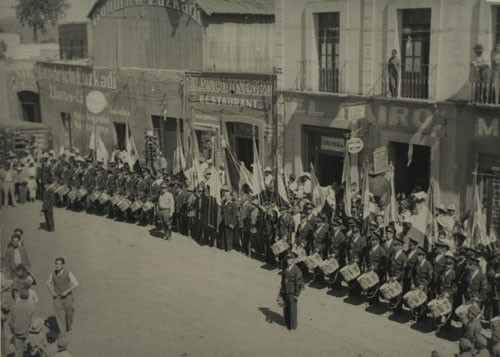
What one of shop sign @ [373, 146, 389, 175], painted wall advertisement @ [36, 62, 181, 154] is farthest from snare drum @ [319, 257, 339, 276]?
painted wall advertisement @ [36, 62, 181, 154]

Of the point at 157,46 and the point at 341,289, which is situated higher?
the point at 157,46

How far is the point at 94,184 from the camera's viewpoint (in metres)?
19.5

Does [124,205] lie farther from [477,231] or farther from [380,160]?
[477,231]

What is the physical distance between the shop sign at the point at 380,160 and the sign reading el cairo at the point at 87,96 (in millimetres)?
11208

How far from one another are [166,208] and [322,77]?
5533 millimetres

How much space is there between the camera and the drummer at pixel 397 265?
12.2 m

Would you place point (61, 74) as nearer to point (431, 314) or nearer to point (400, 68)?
point (400, 68)

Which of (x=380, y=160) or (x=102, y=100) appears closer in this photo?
(x=380, y=160)

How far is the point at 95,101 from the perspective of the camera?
86.6 feet

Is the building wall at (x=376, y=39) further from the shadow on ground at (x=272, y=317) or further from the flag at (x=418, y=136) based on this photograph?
the shadow on ground at (x=272, y=317)

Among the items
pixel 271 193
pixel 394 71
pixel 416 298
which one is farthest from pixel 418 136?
pixel 416 298

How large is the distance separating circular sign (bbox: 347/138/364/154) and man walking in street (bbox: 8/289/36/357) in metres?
8.83

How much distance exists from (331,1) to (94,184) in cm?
803

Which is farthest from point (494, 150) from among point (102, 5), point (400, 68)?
point (102, 5)
